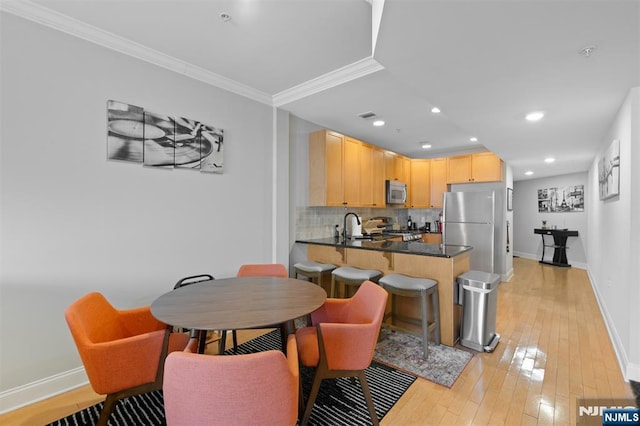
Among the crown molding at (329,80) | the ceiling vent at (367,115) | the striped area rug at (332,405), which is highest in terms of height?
the crown molding at (329,80)

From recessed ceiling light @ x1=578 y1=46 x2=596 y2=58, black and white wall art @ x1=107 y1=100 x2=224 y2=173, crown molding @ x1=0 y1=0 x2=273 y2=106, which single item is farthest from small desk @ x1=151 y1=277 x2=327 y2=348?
recessed ceiling light @ x1=578 y1=46 x2=596 y2=58

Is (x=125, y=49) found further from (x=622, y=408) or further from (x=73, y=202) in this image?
(x=622, y=408)

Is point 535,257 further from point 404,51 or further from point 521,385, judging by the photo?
point 404,51

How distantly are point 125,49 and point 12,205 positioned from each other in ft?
4.81

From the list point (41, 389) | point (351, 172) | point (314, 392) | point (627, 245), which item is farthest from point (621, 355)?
point (41, 389)

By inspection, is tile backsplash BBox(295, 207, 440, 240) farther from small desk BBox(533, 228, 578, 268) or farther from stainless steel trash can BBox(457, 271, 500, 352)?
small desk BBox(533, 228, 578, 268)

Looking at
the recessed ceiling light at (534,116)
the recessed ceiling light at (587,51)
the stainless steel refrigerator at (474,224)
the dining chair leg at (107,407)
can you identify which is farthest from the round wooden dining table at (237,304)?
the stainless steel refrigerator at (474,224)

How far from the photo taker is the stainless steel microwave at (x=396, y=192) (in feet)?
17.0

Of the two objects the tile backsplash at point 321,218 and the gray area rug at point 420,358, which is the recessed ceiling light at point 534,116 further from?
the tile backsplash at point 321,218

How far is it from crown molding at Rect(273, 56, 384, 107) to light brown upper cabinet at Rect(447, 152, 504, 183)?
372 centimetres

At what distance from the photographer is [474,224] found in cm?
482

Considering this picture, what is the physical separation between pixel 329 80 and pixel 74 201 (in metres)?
2.47

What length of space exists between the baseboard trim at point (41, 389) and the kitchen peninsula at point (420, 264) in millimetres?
2531

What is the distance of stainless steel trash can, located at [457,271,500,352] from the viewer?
2627 millimetres
